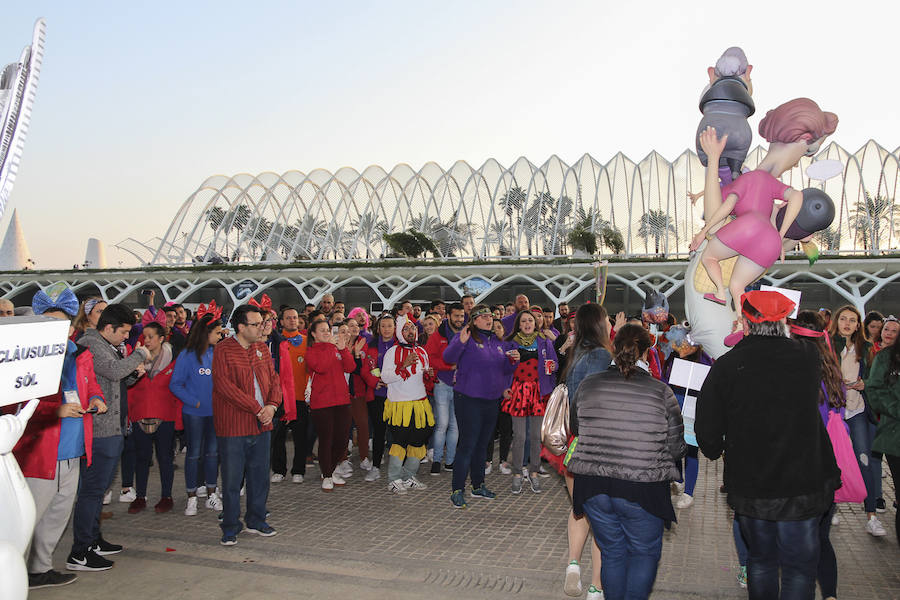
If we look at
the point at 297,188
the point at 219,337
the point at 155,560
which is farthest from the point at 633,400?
the point at 297,188

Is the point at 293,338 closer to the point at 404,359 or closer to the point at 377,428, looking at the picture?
the point at 377,428

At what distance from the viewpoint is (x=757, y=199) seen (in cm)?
529

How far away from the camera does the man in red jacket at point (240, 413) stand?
5.59 meters

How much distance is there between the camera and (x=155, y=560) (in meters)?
5.30

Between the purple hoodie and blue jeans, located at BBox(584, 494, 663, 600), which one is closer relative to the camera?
blue jeans, located at BBox(584, 494, 663, 600)

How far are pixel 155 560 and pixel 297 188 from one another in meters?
49.0

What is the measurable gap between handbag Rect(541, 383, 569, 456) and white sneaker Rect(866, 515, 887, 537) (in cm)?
373

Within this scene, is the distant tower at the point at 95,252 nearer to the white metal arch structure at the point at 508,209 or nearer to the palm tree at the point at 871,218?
the white metal arch structure at the point at 508,209

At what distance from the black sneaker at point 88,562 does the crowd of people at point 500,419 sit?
0.04 ft

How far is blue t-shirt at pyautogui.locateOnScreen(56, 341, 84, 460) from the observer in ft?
15.3

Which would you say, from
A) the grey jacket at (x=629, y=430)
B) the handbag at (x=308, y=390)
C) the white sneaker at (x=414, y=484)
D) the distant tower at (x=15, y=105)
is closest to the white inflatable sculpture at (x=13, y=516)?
the distant tower at (x=15, y=105)

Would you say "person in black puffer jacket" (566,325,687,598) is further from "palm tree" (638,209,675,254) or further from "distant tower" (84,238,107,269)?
"distant tower" (84,238,107,269)

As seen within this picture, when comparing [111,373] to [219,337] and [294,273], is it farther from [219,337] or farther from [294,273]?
[294,273]

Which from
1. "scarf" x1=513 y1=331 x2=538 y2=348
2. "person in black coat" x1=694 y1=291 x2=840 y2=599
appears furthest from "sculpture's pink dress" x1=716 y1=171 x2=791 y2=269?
"scarf" x1=513 y1=331 x2=538 y2=348
